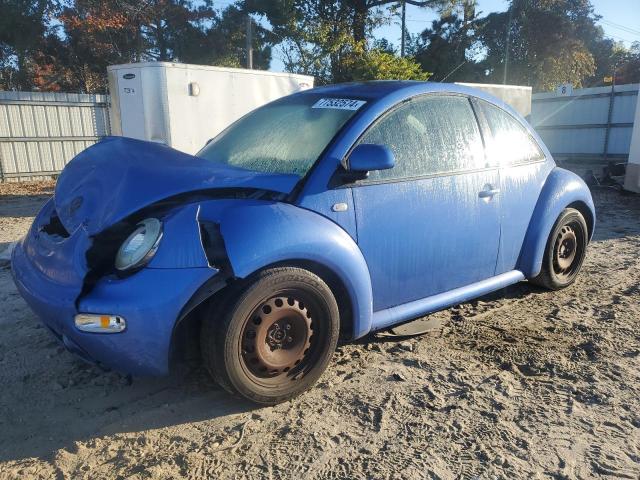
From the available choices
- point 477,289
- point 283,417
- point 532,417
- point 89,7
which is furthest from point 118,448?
point 89,7

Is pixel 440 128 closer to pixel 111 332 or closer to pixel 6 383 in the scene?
pixel 111 332

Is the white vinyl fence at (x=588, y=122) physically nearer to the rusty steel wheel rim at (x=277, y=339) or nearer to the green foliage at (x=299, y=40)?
the green foliage at (x=299, y=40)

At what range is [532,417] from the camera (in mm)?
2752

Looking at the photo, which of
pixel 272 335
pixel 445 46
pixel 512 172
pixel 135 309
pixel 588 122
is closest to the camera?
pixel 135 309

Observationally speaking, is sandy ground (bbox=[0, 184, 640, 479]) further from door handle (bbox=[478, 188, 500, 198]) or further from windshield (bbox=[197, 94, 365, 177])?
windshield (bbox=[197, 94, 365, 177])

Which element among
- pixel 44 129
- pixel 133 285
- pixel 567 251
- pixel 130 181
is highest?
pixel 130 181

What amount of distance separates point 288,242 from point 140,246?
0.73 m

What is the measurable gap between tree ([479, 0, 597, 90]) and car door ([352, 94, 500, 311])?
30003 millimetres

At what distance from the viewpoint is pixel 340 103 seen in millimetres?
3453

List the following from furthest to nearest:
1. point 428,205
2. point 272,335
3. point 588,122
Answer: point 588,122 → point 428,205 → point 272,335

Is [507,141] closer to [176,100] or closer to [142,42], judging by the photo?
[176,100]

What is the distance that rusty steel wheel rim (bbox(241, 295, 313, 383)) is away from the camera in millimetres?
2729

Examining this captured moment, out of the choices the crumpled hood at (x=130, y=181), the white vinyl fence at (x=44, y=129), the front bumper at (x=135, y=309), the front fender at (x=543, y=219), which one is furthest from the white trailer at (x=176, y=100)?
the front bumper at (x=135, y=309)

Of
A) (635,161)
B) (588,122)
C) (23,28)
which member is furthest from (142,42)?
(635,161)
